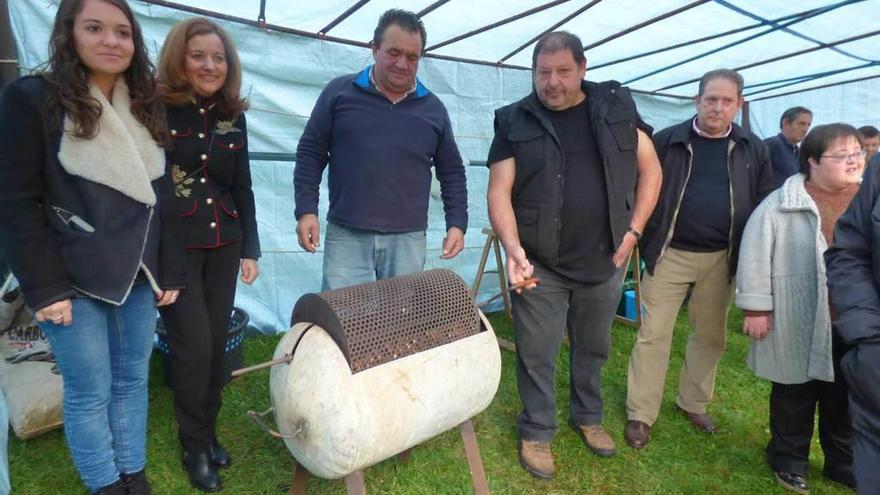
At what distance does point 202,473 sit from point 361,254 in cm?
116

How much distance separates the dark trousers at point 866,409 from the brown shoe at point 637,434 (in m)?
1.18

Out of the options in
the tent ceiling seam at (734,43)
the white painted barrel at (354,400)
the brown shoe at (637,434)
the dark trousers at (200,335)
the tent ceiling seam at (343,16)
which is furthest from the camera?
the tent ceiling seam at (734,43)

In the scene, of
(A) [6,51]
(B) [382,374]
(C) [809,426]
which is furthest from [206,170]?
(C) [809,426]

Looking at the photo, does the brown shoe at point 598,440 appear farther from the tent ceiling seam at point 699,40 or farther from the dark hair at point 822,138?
the tent ceiling seam at point 699,40

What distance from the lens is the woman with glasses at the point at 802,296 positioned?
214 centimetres

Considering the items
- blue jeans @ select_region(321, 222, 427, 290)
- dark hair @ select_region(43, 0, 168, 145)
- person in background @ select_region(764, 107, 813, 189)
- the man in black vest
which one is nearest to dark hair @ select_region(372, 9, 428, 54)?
the man in black vest

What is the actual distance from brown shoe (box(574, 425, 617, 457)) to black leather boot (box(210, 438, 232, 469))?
5.78ft

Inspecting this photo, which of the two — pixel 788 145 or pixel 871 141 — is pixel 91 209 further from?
pixel 871 141

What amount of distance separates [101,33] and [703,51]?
16.0 feet

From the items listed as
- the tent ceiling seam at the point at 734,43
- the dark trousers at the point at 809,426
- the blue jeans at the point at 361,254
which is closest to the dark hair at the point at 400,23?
the blue jeans at the point at 361,254

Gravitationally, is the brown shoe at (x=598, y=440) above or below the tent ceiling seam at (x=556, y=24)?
below

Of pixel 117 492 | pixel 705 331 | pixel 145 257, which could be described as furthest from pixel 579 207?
pixel 117 492

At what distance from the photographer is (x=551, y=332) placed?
2.40 m

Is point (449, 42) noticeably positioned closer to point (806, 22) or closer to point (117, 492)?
point (806, 22)
